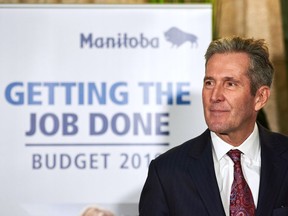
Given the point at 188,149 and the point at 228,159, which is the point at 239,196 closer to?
the point at 228,159

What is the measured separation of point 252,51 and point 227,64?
0.13 metres

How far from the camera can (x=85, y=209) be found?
12.0 feet

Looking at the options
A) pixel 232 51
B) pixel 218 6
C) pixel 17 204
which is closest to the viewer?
pixel 232 51

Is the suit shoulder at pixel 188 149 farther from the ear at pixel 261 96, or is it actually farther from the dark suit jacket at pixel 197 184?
the ear at pixel 261 96

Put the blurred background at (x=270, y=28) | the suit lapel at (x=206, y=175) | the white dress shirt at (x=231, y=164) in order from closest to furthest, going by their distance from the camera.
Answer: the suit lapel at (x=206, y=175) < the white dress shirt at (x=231, y=164) < the blurred background at (x=270, y=28)

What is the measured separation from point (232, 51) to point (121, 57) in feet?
3.14

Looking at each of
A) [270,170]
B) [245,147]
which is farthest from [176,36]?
[270,170]

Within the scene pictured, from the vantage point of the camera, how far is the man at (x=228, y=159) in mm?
2707

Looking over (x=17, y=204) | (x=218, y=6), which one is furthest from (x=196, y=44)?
(x=218, y=6)

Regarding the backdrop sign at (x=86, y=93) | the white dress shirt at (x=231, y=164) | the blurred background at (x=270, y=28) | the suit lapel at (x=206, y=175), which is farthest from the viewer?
the blurred background at (x=270, y=28)

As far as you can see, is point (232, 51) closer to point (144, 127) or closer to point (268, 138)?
point (268, 138)

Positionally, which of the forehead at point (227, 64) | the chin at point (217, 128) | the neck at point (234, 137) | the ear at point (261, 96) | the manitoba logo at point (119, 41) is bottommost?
the neck at point (234, 137)

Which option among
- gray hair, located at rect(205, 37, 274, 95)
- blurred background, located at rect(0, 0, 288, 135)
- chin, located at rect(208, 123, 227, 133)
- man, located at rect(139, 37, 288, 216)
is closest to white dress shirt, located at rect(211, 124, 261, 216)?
man, located at rect(139, 37, 288, 216)

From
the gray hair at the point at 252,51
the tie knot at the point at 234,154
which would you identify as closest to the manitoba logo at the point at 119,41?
the gray hair at the point at 252,51
